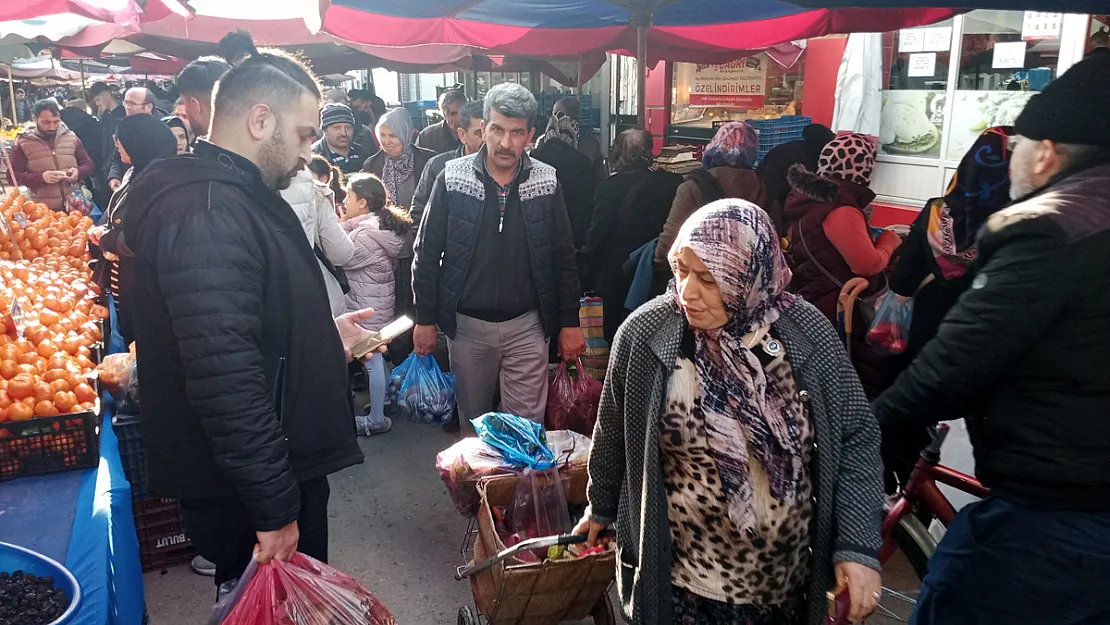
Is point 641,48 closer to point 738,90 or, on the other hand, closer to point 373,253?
point 373,253

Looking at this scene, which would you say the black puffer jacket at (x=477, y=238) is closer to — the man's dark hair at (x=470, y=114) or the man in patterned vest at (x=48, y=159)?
the man's dark hair at (x=470, y=114)

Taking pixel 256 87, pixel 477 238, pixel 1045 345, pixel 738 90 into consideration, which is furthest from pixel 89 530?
pixel 738 90

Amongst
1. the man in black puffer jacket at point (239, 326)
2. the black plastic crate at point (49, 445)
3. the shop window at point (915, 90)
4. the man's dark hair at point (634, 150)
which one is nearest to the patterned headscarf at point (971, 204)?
the man's dark hair at point (634, 150)

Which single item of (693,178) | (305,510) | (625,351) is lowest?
(305,510)

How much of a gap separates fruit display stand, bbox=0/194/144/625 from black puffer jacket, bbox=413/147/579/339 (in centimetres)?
150

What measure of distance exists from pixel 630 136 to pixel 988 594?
3.61 metres

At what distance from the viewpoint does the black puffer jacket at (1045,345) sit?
181 centimetres

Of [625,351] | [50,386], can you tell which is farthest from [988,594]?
[50,386]

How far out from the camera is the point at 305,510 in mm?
2312

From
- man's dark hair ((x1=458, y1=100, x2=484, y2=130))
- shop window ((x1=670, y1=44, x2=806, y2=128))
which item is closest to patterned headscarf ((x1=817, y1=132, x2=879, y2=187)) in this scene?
man's dark hair ((x1=458, y1=100, x2=484, y2=130))

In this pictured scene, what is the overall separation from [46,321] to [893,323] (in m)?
3.99

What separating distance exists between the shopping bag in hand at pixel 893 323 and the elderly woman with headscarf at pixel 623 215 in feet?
5.53

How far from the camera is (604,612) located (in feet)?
9.90

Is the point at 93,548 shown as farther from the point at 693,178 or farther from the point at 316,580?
the point at 693,178
